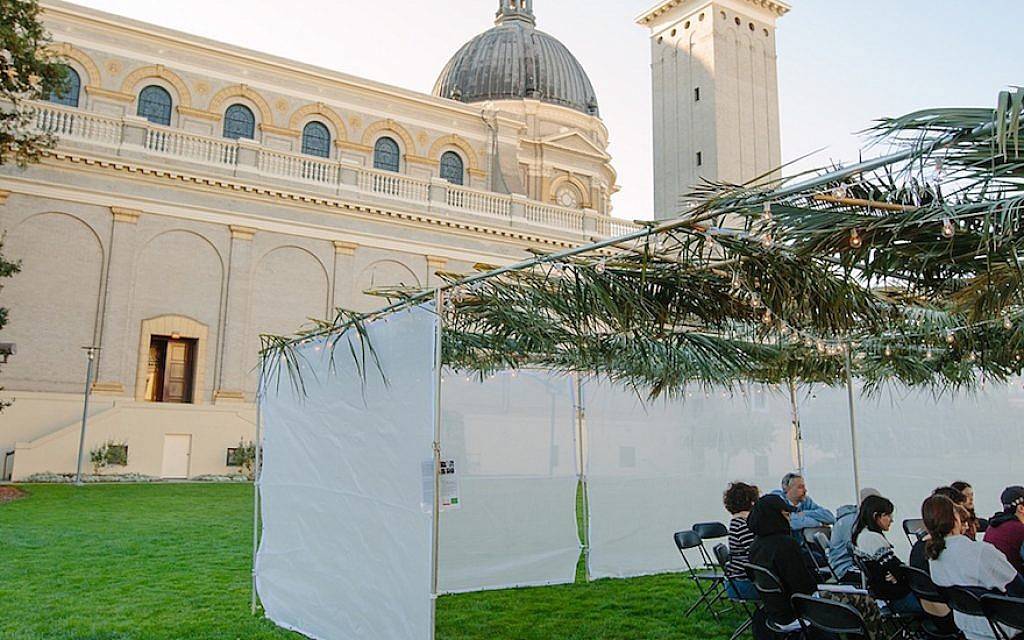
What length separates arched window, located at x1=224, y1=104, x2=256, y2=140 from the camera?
96.0 feet

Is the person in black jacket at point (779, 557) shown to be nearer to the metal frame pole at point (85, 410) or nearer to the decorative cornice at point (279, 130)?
the metal frame pole at point (85, 410)

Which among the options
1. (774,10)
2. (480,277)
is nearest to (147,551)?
(480,277)

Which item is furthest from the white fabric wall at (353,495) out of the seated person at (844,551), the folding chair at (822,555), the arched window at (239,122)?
the arched window at (239,122)

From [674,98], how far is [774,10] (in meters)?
6.75

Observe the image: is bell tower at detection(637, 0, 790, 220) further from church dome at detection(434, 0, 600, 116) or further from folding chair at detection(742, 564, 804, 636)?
folding chair at detection(742, 564, 804, 636)

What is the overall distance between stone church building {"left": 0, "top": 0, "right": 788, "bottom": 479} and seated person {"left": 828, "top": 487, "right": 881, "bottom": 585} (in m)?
12.6

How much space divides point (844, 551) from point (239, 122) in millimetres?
27285

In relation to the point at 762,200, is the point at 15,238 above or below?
above

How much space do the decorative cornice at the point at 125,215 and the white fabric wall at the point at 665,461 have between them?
18.0 metres

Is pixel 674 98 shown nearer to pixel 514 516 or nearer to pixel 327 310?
pixel 327 310

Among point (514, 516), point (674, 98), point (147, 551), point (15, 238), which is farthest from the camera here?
point (674, 98)

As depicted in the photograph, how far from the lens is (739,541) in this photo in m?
7.33

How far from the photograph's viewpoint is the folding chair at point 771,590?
18.2 ft

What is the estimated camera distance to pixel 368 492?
6.45 metres
